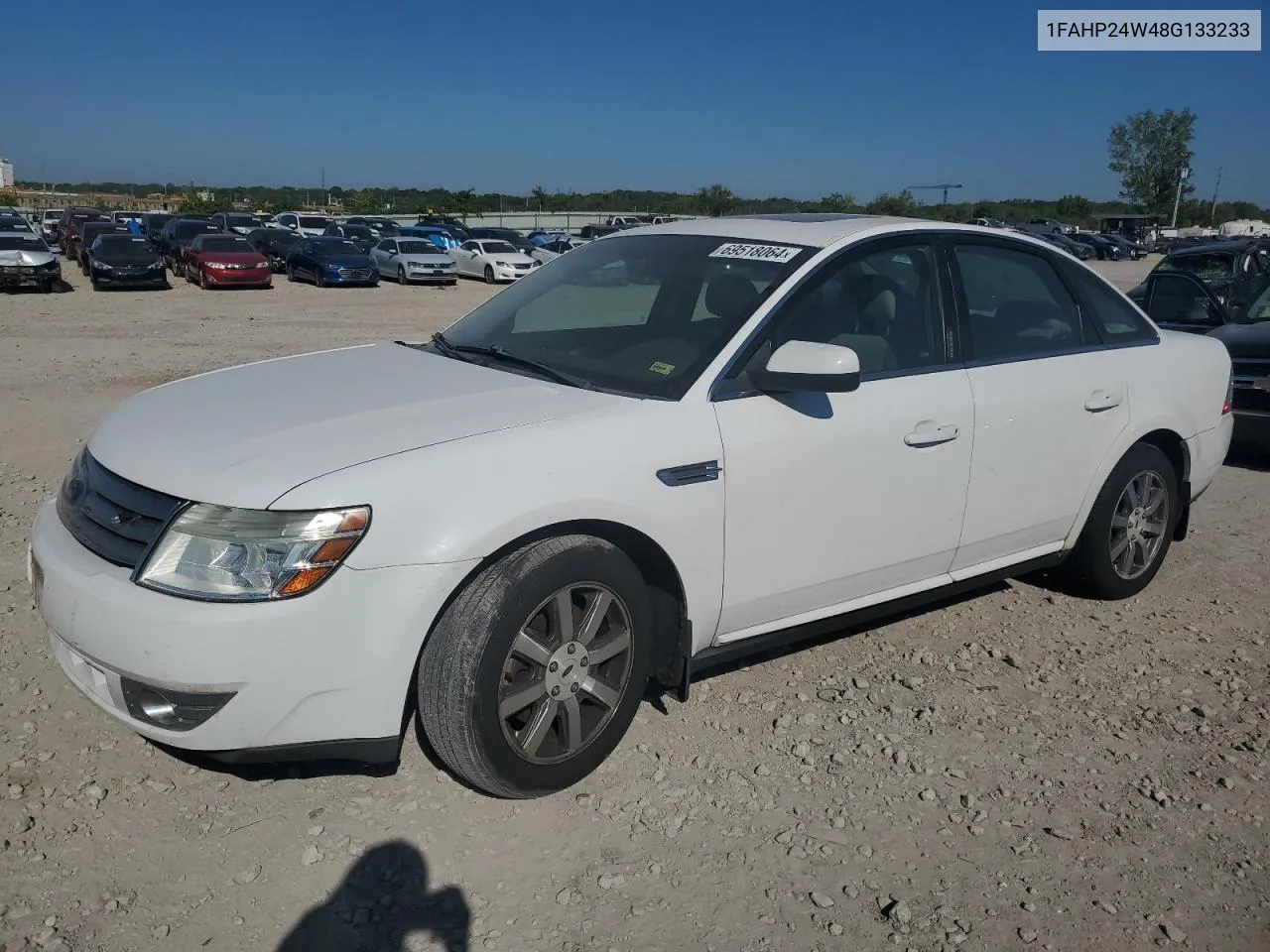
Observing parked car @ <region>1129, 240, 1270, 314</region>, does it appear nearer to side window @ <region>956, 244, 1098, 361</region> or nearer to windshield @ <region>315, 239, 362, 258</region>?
side window @ <region>956, 244, 1098, 361</region>

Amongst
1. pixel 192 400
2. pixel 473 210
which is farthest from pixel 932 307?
pixel 473 210

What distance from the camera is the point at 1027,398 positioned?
420 centimetres

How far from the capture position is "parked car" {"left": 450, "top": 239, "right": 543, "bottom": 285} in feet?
104

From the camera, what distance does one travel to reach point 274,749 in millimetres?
2811

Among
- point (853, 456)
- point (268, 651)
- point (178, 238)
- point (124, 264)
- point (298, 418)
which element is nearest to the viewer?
point (268, 651)

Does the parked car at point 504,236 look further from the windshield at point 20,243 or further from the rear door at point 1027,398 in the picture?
the rear door at point 1027,398

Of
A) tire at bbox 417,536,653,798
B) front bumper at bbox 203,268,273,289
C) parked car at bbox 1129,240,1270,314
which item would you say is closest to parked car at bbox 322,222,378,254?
front bumper at bbox 203,268,273,289

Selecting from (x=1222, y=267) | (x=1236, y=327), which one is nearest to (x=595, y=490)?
(x=1236, y=327)

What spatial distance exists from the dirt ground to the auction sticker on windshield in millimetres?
1620

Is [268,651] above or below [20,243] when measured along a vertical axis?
below

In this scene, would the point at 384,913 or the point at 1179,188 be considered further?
the point at 1179,188

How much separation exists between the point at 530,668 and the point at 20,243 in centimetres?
2431

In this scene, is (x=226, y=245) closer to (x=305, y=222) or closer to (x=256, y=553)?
(x=305, y=222)

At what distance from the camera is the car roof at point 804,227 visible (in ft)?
13.0
